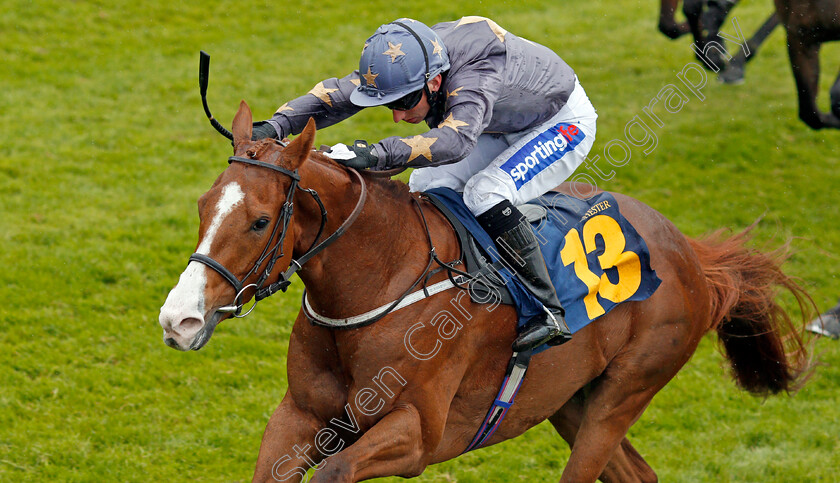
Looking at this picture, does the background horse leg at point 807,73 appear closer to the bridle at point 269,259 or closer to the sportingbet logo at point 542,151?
the sportingbet logo at point 542,151

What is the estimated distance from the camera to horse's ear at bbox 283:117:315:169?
3.07 meters

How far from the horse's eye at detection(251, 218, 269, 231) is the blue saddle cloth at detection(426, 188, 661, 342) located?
1073mm

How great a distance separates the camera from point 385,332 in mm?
3453

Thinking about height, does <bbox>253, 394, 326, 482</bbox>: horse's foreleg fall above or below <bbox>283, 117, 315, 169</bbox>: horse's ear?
below

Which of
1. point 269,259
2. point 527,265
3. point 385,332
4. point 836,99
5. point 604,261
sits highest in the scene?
point 269,259

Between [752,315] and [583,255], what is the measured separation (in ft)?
4.59

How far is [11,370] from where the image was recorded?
5.86 metres

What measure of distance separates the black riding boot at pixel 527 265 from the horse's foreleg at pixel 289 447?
92 centimetres

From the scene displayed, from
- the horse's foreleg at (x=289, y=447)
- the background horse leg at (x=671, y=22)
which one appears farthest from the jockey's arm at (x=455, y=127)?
the background horse leg at (x=671, y=22)

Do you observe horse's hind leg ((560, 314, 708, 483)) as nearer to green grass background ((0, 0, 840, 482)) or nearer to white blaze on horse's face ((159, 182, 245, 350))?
green grass background ((0, 0, 840, 482))

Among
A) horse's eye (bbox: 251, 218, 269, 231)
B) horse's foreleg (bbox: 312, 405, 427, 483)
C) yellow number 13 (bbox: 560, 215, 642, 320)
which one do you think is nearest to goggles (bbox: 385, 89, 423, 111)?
horse's eye (bbox: 251, 218, 269, 231)

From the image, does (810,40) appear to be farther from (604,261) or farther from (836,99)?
(604,261)

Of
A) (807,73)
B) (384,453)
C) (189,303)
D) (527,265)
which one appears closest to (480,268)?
(527,265)

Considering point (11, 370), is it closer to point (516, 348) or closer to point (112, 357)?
point (112, 357)
